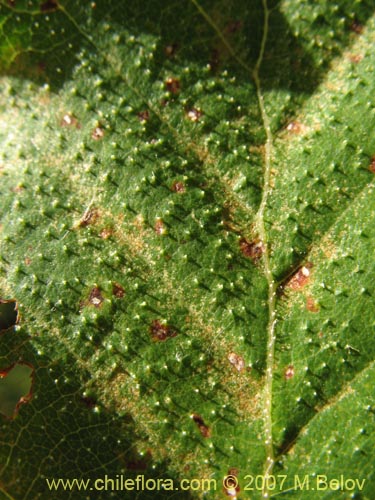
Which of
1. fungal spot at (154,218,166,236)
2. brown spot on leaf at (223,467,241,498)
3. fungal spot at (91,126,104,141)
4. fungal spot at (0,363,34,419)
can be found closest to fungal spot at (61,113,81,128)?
fungal spot at (91,126,104,141)

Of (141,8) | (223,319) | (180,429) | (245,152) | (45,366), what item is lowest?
(45,366)

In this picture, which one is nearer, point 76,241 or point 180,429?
point 180,429

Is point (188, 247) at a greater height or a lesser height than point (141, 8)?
lesser

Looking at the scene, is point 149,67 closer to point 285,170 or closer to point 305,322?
point 285,170

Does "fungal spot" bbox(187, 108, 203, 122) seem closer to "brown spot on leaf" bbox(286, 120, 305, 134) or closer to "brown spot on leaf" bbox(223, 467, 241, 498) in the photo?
"brown spot on leaf" bbox(286, 120, 305, 134)

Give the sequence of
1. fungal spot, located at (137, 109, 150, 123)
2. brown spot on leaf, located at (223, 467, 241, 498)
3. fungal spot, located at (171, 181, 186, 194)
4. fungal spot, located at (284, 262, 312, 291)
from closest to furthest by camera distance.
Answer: brown spot on leaf, located at (223, 467, 241, 498) → fungal spot, located at (284, 262, 312, 291) → fungal spot, located at (171, 181, 186, 194) → fungal spot, located at (137, 109, 150, 123)

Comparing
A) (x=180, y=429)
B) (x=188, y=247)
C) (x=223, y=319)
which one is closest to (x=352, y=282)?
(x=223, y=319)

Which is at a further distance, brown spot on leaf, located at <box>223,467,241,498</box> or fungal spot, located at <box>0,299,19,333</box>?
fungal spot, located at <box>0,299,19,333</box>
